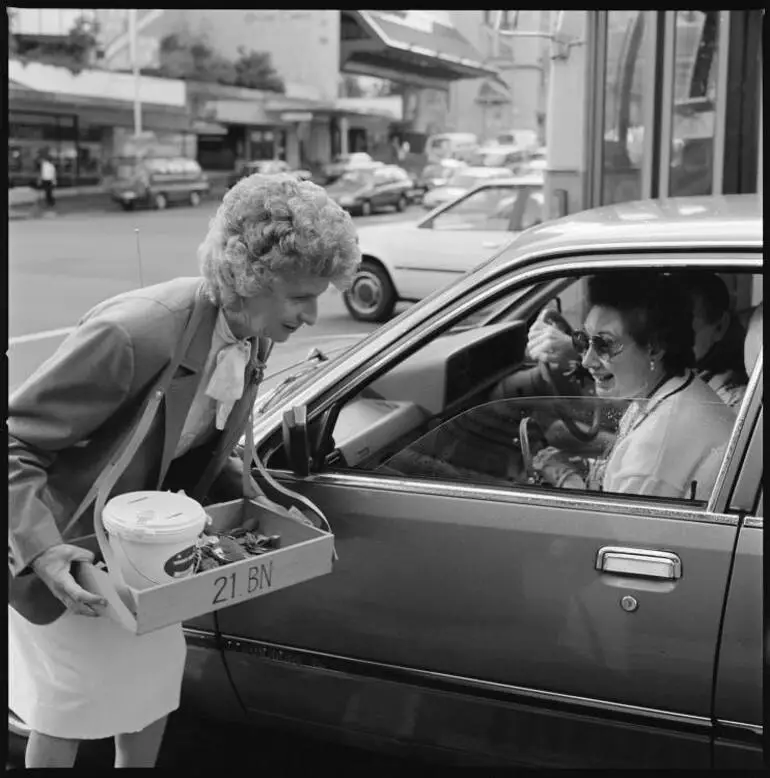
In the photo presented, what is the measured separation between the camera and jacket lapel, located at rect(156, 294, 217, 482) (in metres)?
2.19

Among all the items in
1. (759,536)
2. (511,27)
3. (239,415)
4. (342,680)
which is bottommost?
(342,680)

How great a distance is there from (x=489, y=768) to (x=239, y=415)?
1.01 m

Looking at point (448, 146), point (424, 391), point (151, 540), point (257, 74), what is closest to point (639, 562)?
point (151, 540)

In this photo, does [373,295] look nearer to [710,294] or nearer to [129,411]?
[710,294]

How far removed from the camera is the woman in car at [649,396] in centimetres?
245

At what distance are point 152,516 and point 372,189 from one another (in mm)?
28959

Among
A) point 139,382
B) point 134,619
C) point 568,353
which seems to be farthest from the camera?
point 568,353

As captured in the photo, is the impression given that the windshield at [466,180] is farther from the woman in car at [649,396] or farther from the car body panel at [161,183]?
the woman in car at [649,396]

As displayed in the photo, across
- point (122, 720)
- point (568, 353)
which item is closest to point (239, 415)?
point (122, 720)

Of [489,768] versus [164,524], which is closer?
[164,524]

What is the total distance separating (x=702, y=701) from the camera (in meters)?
2.20

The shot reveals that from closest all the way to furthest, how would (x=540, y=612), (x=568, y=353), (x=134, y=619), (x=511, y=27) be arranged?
1. (x=134, y=619)
2. (x=540, y=612)
3. (x=568, y=353)
4. (x=511, y=27)

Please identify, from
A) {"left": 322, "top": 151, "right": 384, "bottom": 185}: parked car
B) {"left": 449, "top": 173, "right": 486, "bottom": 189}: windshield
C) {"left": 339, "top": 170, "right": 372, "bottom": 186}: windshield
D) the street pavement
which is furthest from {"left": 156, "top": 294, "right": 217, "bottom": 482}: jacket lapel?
{"left": 322, "top": 151, "right": 384, "bottom": 185}: parked car

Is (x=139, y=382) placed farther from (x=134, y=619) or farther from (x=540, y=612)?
(x=540, y=612)
